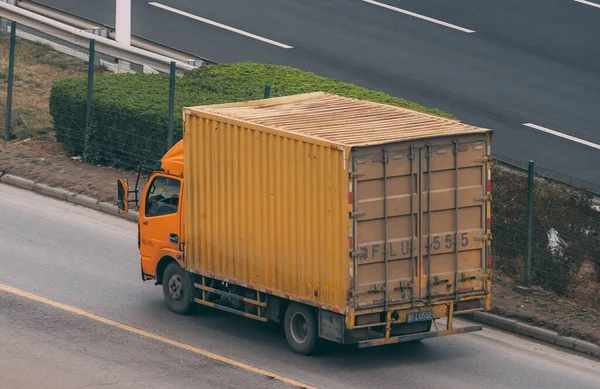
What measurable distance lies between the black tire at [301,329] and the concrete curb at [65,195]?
6586 millimetres

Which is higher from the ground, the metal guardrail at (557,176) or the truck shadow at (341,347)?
the metal guardrail at (557,176)

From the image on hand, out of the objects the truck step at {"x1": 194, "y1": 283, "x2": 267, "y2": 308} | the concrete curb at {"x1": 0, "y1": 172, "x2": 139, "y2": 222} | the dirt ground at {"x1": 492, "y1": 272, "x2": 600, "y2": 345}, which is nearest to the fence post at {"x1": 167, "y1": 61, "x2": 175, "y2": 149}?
the concrete curb at {"x1": 0, "y1": 172, "x2": 139, "y2": 222}

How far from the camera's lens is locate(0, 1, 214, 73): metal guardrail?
27.7m

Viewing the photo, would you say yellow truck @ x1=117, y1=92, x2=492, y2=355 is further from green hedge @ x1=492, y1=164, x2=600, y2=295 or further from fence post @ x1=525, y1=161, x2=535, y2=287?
green hedge @ x1=492, y1=164, x2=600, y2=295

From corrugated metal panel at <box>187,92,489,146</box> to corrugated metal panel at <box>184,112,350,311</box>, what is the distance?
0.25m

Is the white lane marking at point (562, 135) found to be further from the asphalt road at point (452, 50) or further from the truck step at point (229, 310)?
the truck step at point (229, 310)

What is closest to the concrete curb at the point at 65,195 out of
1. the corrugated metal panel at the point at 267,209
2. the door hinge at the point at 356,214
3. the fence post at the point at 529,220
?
the corrugated metal panel at the point at 267,209

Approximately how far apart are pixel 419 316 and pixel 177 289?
139 inches

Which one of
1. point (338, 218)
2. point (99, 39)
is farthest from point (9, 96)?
point (338, 218)

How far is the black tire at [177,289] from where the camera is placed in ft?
58.2

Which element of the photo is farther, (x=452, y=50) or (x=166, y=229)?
(x=452, y=50)

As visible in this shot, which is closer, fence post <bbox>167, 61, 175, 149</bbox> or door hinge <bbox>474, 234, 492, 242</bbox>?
door hinge <bbox>474, 234, 492, 242</bbox>

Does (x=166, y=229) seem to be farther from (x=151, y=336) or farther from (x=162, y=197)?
(x=151, y=336)

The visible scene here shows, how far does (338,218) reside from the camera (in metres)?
15.4
